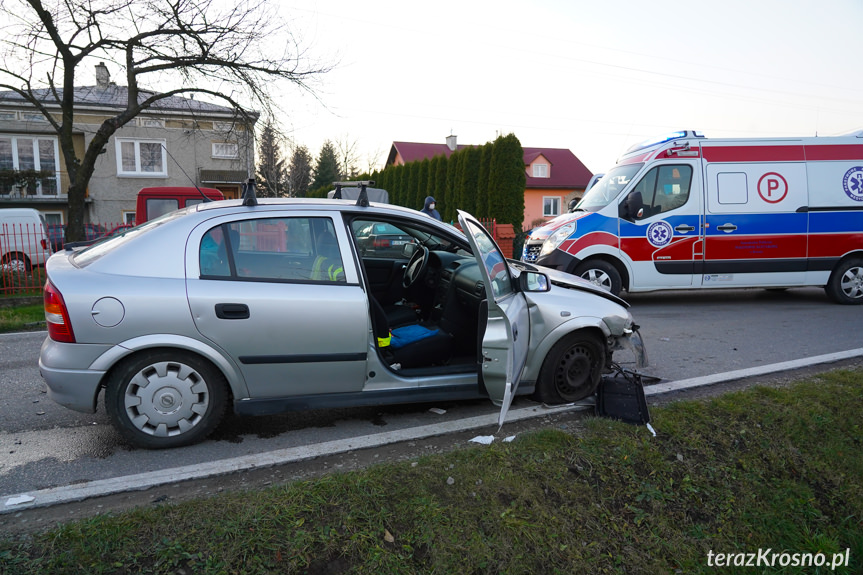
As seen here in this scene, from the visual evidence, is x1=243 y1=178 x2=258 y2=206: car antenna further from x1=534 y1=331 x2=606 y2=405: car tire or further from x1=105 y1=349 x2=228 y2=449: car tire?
x1=534 y1=331 x2=606 y2=405: car tire

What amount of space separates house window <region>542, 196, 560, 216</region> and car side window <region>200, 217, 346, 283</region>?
41113 mm

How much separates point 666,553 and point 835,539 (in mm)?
1185

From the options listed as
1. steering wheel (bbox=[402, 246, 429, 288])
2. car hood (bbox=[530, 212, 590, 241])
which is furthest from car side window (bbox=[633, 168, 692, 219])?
steering wheel (bbox=[402, 246, 429, 288])

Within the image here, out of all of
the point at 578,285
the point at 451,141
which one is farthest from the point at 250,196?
the point at 451,141

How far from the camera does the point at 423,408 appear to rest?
4566 millimetres

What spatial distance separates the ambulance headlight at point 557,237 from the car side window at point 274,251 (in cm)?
553

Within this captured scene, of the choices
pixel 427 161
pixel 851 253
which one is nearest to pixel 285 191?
pixel 427 161

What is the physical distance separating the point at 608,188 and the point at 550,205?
35434 millimetres

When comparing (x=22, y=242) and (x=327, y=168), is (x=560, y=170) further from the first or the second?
(x=22, y=242)

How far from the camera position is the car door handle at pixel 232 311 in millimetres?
3650

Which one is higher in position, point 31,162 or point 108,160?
point 31,162

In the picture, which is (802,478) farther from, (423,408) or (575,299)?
(423,408)

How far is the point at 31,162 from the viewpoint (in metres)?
28.0

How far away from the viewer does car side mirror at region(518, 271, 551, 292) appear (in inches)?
166
